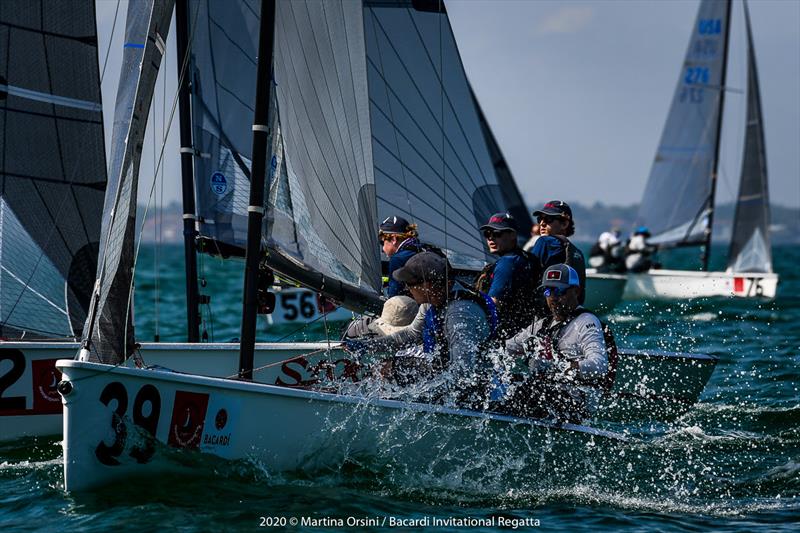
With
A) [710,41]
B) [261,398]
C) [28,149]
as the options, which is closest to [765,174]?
[710,41]

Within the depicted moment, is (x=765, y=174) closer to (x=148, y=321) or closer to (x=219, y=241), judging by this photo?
(x=148, y=321)

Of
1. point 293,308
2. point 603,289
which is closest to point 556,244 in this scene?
point 293,308

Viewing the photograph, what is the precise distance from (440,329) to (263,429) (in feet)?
3.75

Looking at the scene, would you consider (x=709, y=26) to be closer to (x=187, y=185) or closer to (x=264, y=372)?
(x=187, y=185)

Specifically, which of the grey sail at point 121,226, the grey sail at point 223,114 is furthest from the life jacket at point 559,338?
the grey sail at point 223,114

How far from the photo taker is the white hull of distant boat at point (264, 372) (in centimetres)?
768

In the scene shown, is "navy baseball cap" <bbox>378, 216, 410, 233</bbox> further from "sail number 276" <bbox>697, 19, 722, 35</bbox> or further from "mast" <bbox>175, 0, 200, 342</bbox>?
"sail number 276" <bbox>697, 19, 722, 35</bbox>

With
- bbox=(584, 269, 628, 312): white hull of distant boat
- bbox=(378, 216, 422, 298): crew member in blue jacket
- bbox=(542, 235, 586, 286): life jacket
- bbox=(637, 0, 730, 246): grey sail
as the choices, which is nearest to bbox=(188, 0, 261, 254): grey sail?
bbox=(378, 216, 422, 298): crew member in blue jacket

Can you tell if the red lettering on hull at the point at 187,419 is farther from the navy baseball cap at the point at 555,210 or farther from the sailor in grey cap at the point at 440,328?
the navy baseball cap at the point at 555,210

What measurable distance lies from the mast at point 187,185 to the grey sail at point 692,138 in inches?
684

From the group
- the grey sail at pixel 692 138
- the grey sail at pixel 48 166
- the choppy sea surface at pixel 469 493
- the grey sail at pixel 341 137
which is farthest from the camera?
the grey sail at pixel 692 138

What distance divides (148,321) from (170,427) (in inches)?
414

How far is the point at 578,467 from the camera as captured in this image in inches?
242

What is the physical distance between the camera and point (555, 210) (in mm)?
7758
